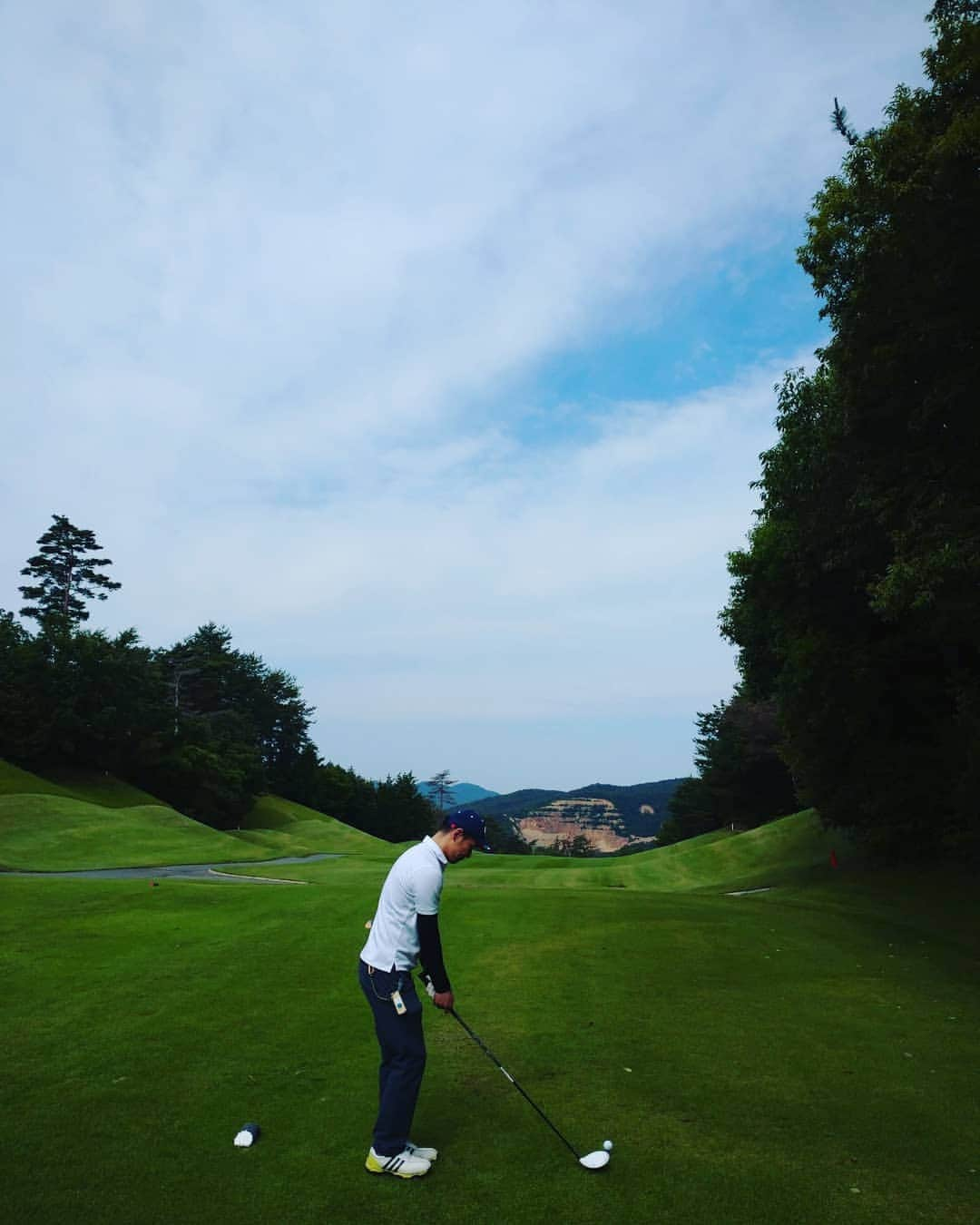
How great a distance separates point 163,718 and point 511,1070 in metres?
74.8

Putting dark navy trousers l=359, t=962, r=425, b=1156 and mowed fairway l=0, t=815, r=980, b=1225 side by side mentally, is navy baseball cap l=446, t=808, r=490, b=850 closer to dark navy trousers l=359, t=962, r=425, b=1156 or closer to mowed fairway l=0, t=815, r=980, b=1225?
dark navy trousers l=359, t=962, r=425, b=1156

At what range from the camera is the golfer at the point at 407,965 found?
243 inches

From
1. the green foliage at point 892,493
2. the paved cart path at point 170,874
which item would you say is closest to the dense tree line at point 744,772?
the green foliage at point 892,493

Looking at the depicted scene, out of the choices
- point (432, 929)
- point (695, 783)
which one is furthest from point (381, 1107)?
point (695, 783)

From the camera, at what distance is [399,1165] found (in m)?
5.98

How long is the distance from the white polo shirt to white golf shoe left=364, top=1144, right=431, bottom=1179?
4.13ft

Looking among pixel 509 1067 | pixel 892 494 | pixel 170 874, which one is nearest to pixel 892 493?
pixel 892 494

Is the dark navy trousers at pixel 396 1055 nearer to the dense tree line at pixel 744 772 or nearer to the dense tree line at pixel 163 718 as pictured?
the dense tree line at pixel 744 772

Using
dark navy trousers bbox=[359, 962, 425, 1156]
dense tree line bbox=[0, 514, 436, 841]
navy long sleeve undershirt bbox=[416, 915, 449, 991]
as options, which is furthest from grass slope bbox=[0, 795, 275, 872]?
navy long sleeve undershirt bbox=[416, 915, 449, 991]

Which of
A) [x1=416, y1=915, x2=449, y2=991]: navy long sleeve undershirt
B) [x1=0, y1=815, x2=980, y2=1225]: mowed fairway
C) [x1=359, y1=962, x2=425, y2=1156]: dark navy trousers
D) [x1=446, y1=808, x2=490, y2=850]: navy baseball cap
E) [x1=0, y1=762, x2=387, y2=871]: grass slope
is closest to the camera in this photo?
[x1=0, y1=815, x2=980, y2=1225]: mowed fairway

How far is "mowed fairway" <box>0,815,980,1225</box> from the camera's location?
5.72 metres

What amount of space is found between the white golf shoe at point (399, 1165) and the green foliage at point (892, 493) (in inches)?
530

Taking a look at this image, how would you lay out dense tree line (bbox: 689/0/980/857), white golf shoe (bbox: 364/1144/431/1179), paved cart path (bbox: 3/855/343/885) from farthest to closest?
paved cart path (bbox: 3/855/343/885) < dense tree line (bbox: 689/0/980/857) < white golf shoe (bbox: 364/1144/431/1179)

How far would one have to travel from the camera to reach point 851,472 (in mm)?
20203
